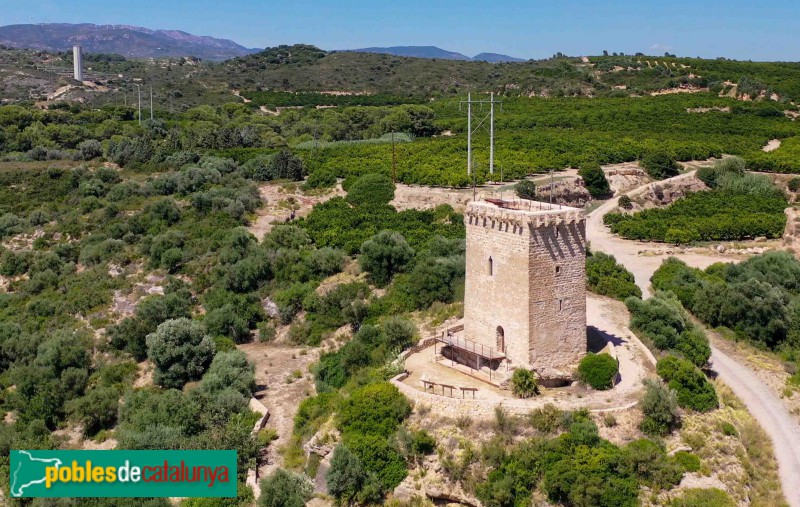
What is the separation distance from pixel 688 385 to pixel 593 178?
3040cm

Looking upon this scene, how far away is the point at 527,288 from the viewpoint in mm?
19359

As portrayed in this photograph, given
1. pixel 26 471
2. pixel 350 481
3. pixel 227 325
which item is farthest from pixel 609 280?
pixel 26 471

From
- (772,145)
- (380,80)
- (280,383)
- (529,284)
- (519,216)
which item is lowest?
(280,383)

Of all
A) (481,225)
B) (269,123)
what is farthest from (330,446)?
(269,123)

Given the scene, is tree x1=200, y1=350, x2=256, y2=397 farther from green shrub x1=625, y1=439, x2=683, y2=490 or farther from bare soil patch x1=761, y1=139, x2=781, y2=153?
bare soil patch x1=761, y1=139, x2=781, y2=153

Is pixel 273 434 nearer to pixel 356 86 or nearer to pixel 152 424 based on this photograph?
pixel 152 424

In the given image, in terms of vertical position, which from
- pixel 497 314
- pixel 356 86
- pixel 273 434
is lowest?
pixel 273 434

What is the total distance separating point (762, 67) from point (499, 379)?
102 metres

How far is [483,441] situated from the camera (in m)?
17.9

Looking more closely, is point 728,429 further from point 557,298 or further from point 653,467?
point 557,298

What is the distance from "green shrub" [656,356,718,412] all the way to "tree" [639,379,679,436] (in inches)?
38.7

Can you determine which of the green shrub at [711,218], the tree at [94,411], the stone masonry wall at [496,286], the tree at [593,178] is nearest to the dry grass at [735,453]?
the stone masonry wall at [496,286]

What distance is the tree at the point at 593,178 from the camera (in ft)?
160

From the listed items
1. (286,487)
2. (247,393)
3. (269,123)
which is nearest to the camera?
(286,487)
